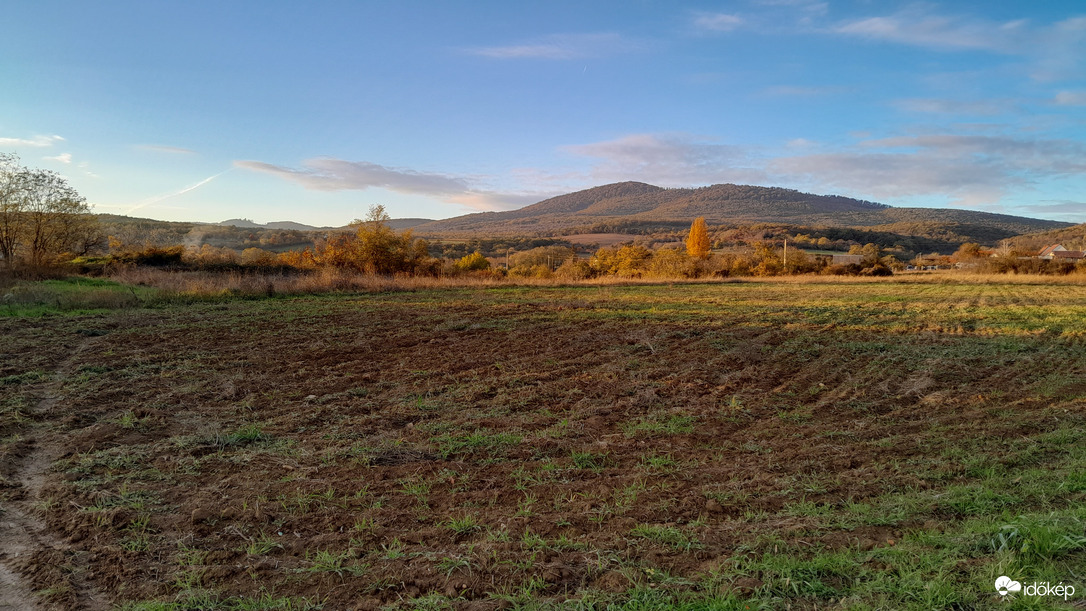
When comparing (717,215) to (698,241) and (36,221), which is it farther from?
(36,221)

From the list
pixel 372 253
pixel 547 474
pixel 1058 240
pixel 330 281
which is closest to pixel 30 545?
pixel 547 474

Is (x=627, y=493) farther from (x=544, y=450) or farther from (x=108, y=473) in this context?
(x=108, y=473)

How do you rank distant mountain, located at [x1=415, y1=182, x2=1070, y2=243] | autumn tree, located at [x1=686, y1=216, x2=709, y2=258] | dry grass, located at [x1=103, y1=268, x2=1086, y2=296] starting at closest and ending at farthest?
dry grass, located at [x1=103, y1=268, x2=1086, y2=296] < autumn tree, located at [x1=686, y1=216, x2=709, y2=258] < distant mountain, located at [x1=415, y1=182, x2=1070, y2=243]

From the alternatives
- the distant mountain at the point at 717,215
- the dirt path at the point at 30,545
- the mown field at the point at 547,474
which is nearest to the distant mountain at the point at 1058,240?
the distant mountain at the point at 717,215

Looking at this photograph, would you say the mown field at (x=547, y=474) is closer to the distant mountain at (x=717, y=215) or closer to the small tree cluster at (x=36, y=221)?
the small tree cluster at (x=36, y=221)

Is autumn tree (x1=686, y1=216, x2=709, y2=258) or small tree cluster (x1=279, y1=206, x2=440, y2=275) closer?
small tree cluster (x1=279, y1=206, x2=440, y2=275)

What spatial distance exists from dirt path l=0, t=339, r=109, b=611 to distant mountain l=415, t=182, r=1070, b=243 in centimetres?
11479

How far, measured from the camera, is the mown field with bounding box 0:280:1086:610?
3.07 meters

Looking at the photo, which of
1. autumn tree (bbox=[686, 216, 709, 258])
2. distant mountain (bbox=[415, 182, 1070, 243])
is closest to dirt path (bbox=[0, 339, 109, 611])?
autumn tree (bbox=[686, 216, 709, 258])

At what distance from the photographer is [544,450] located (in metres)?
5.49

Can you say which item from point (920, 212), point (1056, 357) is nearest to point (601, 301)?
point (1056, 357)

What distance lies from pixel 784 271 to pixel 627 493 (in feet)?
145

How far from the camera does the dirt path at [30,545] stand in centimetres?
310

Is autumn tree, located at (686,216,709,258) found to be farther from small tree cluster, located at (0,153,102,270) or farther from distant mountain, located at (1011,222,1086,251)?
distant mountain, located at (1011,222,1086,251)
